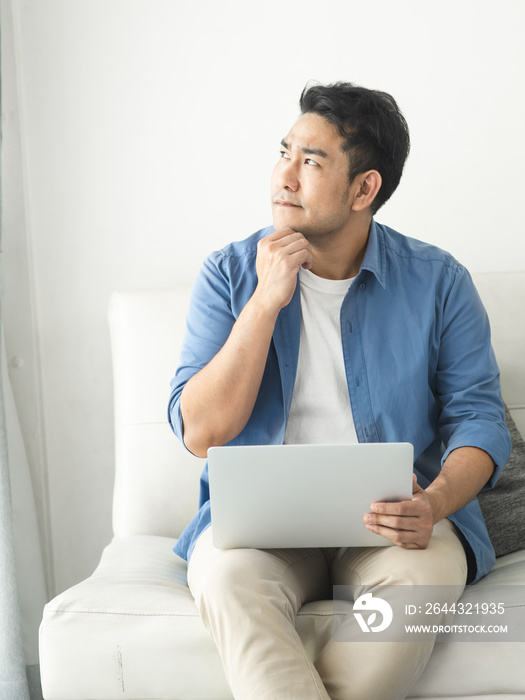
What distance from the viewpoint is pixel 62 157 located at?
2.07 m

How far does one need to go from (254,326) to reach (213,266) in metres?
0.22

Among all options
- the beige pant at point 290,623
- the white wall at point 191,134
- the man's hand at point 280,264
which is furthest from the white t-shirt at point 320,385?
the white wall at point 191,134

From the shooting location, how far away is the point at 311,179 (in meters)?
1.42

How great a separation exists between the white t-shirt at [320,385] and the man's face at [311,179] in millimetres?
166

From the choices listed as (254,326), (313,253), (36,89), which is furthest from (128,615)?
(36,89)

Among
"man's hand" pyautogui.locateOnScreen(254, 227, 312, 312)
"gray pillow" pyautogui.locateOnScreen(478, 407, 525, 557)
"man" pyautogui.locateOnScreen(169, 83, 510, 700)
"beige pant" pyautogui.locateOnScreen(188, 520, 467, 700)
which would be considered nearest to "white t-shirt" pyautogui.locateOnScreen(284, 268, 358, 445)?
"man" pyautogui.locateOnScreen(169, 83, 510, 700)

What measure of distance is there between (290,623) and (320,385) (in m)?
0.46

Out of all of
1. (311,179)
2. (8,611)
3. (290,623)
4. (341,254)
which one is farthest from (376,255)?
(8,611)

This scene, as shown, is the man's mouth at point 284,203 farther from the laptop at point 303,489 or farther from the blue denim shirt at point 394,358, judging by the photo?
the laptop at point 303,489

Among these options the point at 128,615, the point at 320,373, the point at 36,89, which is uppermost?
the point at 36,89

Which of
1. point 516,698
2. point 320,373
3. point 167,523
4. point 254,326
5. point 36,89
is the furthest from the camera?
point 36,89

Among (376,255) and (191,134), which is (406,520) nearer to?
(376,255)

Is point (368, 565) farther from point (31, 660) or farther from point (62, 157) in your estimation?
point (62, 157)

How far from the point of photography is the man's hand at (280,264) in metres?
1.33
